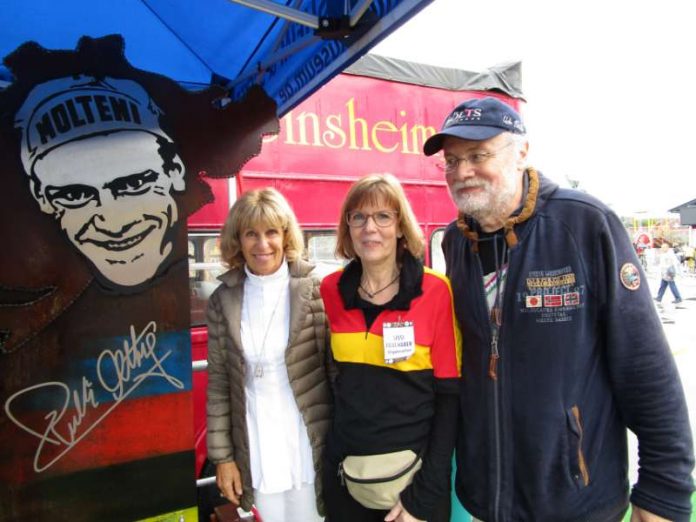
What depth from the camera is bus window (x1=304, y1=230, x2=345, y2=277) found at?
398cm

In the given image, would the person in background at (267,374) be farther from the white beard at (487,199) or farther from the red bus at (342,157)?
the red bus at (342,157)

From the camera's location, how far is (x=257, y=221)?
70.7 inches

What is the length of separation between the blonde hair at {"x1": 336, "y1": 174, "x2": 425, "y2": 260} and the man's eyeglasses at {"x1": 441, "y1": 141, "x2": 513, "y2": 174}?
0.21 meters

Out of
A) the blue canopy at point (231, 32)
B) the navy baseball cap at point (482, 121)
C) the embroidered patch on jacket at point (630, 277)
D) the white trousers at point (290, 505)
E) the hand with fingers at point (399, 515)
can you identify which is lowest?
the white trousers at point (290, 505)

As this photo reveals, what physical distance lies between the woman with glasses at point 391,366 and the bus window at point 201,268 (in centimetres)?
204

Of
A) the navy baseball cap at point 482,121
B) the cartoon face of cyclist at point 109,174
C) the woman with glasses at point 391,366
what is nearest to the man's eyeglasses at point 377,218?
the woman with glasses at point 391,366

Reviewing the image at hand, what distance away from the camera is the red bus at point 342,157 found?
3479 mm

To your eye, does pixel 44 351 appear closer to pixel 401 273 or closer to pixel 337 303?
pixel 337 303

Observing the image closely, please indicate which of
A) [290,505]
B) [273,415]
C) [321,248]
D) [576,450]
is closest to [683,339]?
[321,248]

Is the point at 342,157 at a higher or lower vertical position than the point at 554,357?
higher

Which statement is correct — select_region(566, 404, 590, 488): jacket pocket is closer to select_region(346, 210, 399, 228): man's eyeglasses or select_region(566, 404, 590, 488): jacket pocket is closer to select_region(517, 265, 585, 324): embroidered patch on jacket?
select_region(517, 265, 585, 324): embroidered patch on jacket

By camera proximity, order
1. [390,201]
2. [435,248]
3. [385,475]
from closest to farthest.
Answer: [385,475] < [390,201] < [435,248]
